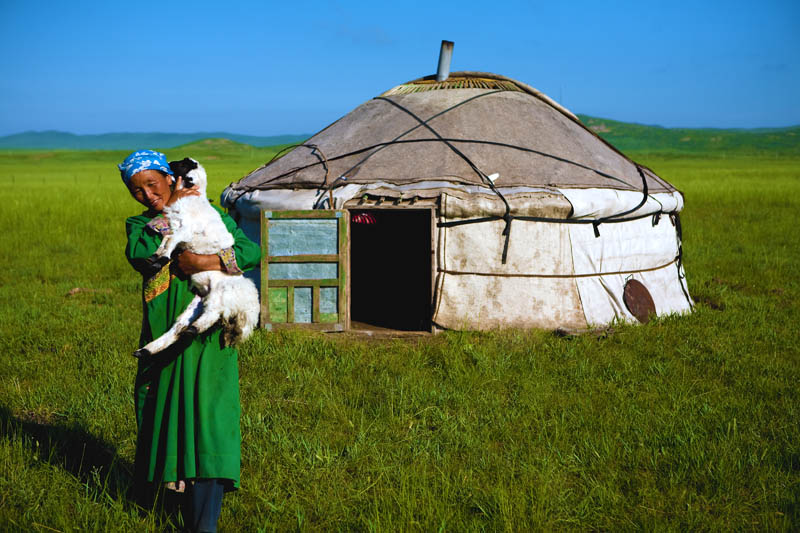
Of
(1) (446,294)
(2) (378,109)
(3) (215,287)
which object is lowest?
(1) (446,294)

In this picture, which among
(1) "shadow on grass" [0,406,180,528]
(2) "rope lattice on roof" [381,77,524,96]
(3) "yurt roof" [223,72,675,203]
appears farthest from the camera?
(2) "rope lattice on roof" [381,77,524,96]

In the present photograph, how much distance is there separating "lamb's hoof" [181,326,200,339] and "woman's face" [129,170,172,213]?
452 mm

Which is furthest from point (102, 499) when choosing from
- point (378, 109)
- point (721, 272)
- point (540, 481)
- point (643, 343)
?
point (721, 272)

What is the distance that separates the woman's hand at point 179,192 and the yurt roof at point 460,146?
381 centimetres

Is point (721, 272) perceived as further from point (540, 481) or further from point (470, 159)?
point (540, 481)

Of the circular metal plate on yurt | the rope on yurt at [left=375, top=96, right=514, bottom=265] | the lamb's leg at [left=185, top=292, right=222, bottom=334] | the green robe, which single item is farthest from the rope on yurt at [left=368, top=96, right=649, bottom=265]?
the lamb's leg at [left=185, top=292, right=222, bottom=334]

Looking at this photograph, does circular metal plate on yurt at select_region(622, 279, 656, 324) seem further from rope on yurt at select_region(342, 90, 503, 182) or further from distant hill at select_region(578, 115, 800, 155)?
distant hill at select_region(578, 115, 800, 155)

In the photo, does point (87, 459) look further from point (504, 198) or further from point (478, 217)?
point (504, 198)

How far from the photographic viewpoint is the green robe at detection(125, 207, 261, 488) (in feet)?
7.63

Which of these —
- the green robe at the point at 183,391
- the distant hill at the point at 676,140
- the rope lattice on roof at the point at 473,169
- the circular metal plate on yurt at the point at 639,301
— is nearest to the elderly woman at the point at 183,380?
the green robe at the point at 183,391

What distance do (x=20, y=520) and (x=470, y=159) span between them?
466 centimetres

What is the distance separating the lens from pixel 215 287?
2.34 metres

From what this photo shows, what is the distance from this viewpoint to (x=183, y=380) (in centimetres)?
235

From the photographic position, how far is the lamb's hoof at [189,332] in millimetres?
2258
